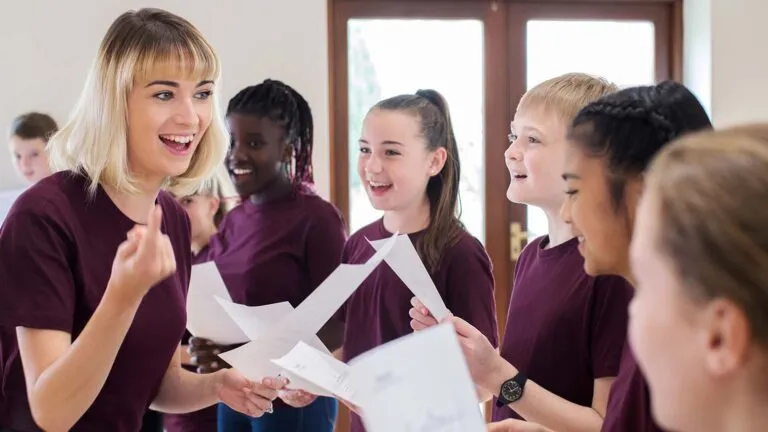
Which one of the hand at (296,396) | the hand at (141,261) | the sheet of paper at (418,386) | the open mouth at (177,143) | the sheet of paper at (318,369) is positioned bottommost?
the hand at (296,396)

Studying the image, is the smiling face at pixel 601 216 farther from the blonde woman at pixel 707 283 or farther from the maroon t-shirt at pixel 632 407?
the blonde woman at pixel 707 283

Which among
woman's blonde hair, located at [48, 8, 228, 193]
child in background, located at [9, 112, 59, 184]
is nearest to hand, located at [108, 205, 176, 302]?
woman's blonde hair, located at [48, 8, 228, 193]

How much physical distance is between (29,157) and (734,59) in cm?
321

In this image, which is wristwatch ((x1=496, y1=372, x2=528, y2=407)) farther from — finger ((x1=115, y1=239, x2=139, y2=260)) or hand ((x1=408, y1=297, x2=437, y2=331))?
finger ((x1=115, y1=239, x2=139, y2=260))

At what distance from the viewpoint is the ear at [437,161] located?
2105 mm

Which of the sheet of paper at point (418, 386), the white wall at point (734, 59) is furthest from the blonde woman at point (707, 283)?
the white wall at point (734, 59)

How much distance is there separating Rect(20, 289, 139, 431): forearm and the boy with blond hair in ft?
1.85

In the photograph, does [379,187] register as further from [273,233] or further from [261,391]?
[261,391]

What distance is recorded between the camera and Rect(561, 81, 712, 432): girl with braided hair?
119 cm

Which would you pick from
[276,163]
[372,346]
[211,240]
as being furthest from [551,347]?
[211,240]

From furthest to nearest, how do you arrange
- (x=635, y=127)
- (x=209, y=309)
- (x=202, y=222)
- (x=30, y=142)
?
(x=30, y=142), (x=202, y=222), (x=209, y=309), (x=635, y=127)

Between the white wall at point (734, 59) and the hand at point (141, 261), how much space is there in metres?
3.19

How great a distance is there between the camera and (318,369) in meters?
1.32

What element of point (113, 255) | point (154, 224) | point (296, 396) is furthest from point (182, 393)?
point (154, 224)
